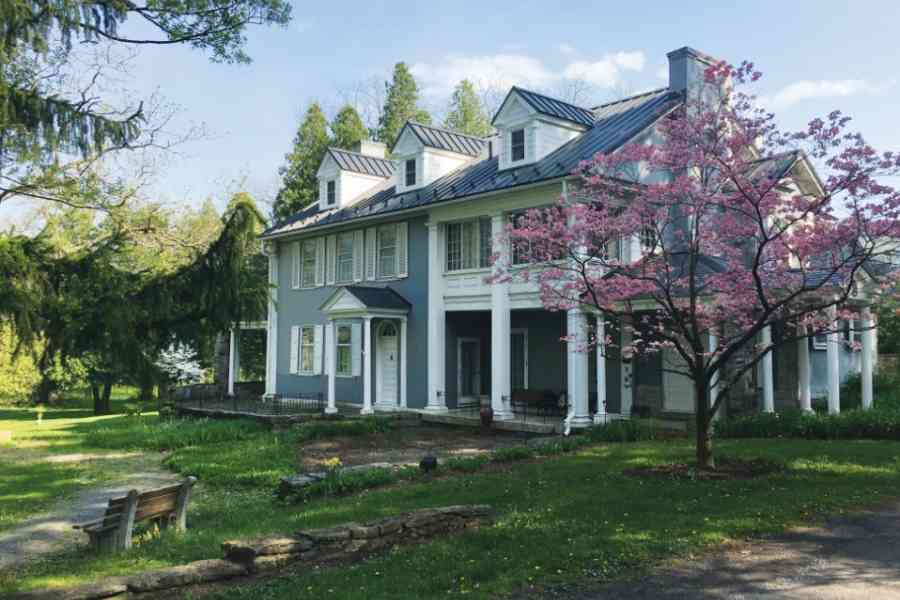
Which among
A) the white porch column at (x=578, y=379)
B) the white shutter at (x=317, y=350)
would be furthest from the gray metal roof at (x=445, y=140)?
the white porch column at (x=578, y=379)

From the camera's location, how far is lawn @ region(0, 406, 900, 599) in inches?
246

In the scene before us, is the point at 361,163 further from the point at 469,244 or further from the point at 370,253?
the point at 469,244

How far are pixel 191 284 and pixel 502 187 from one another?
12.7 meters

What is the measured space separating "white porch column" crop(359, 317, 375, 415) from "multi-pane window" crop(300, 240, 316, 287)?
514 cm

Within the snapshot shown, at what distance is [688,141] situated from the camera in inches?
425

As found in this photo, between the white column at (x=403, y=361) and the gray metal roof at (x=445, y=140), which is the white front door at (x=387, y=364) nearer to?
the white column at (x=403, y=361)

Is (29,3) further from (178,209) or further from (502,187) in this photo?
(178,209)

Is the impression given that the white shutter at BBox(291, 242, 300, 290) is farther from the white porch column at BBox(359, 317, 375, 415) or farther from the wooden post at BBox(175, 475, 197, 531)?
the wooden post at BBox(175, 475, 197, 531)

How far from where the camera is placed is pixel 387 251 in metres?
22.8

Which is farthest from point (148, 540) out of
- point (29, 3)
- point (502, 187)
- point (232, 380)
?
point (232, 380)

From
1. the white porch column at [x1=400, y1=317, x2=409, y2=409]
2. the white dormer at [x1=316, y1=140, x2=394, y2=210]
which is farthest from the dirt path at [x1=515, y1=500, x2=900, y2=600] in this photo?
the white dormer at [x1=316, y1=140, x2=394, y2=210]

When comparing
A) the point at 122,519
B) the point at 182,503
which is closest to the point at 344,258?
the point at 182,503

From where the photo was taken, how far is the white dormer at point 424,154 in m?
21.9

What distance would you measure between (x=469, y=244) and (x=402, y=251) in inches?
99.9
